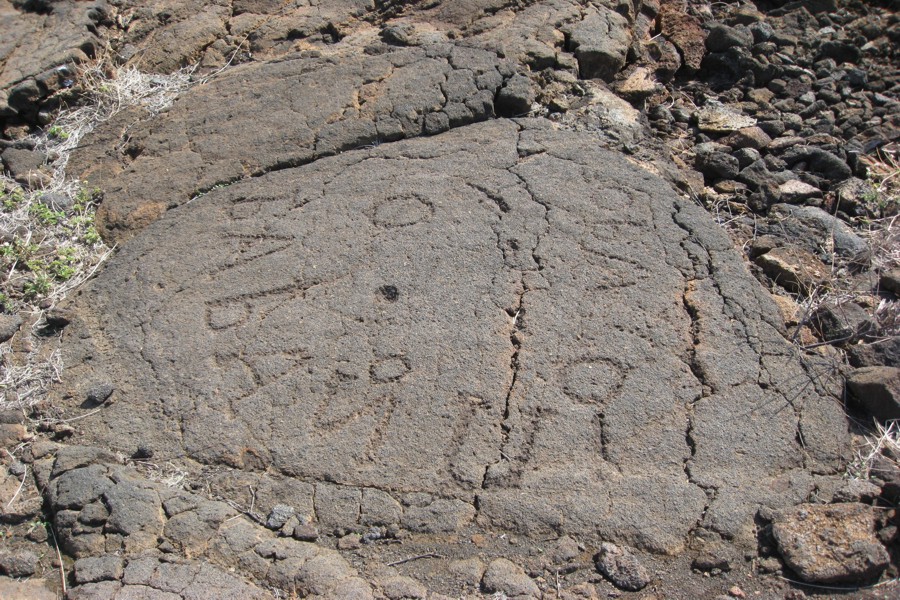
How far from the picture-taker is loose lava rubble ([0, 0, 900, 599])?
2418mm

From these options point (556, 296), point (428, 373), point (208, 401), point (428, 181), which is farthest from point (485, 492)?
point (428, 181)

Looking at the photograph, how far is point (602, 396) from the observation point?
8.79 ft

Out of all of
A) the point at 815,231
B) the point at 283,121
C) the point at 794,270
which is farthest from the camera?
the point at 283,121

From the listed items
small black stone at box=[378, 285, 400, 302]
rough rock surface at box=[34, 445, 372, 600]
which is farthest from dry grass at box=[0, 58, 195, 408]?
small black stone at box=[378, 285, 400, 302]

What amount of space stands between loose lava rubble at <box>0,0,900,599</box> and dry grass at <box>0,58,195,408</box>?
0.07m

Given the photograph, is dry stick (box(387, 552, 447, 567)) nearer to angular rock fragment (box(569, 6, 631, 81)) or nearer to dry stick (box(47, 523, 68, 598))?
dry stick (box(47, 523, 68, 598))

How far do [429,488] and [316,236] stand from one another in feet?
3.92

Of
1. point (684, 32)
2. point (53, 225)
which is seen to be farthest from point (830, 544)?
point (53, 225)

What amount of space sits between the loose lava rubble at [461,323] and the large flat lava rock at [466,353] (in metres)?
0.01

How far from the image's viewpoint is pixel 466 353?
278cm

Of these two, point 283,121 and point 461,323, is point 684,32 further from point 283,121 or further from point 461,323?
point 461,323

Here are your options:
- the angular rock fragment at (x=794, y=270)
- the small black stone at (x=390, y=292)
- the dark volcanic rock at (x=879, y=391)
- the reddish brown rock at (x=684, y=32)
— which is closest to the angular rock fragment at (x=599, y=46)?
the reddish brown rock at (x=684, y=32)

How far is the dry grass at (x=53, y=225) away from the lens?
297cm

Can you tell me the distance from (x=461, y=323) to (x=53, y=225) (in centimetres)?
190
